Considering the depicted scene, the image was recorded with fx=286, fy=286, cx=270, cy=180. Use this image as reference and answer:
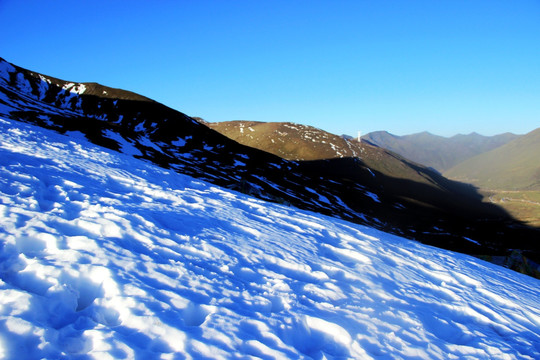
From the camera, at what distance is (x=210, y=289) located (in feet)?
16.1

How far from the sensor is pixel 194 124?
108m

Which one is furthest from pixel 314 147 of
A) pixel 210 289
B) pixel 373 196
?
pixel 210 289

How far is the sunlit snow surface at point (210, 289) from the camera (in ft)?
11.9

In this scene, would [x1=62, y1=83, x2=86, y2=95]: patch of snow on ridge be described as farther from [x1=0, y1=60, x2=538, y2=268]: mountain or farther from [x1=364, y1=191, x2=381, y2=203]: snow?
[x1=364, y1=191, x2=381, y2=203]: snow

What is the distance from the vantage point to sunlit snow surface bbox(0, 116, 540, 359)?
3.63 metres

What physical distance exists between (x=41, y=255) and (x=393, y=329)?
610 centimetres

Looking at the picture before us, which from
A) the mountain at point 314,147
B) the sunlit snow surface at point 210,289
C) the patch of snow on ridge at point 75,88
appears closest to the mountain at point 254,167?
the patch of snow on ridge at point 75,88

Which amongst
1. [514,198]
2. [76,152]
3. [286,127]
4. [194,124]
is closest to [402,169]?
[286,127]

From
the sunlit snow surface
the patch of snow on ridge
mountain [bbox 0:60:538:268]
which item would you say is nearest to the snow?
mountain [bbox 0:60:538:268]

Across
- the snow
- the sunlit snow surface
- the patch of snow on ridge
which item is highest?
the patch of snow on ridge

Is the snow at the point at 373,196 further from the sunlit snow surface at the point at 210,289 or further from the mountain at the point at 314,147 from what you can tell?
the sunlit snow surface at the point at 210,289

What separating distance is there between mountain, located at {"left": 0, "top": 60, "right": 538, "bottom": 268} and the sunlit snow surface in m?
38.2

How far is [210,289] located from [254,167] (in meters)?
75.5

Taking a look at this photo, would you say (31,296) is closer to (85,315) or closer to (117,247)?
(85,315)
